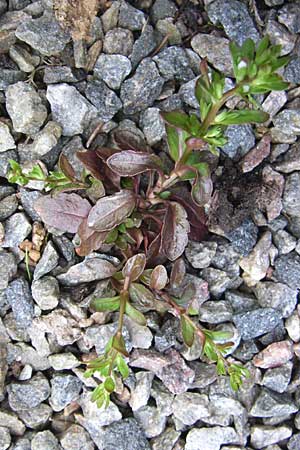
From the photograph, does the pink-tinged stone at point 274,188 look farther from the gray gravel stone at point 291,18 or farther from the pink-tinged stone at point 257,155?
the gray gravel stone at point 291,18

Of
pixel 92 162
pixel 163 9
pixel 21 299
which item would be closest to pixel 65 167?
pixel 92 162

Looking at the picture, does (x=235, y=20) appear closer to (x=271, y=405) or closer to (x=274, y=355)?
(x=274, y=355)

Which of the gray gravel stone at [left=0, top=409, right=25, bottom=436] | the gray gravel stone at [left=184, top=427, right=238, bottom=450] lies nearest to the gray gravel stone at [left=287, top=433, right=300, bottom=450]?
the gray gravel stone at [left=184, top=427, right=238, bottom=450]

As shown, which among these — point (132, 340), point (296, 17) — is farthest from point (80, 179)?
point (296, 17)

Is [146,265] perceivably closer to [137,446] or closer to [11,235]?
[11,235]

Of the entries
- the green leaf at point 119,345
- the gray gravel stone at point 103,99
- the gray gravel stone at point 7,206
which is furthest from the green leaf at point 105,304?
the gray gravel stone at point 103,99

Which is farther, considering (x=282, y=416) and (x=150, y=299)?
(x=282, y=416)
